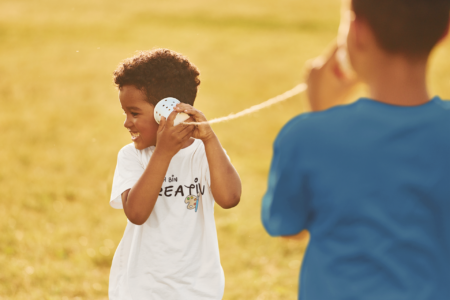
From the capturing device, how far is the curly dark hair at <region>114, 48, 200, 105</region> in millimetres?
1830

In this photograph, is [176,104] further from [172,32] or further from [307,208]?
[172,32]

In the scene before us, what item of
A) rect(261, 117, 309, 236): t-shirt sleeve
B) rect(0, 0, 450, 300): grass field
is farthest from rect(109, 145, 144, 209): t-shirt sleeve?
rect(261, 117, 309, 236): t-shirt sleeve

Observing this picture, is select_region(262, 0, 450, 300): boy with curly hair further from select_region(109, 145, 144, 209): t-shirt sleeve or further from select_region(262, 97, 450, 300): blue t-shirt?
select_region(109, 145, 144, 209): t-shirt sleeve

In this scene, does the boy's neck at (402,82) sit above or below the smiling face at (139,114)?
below

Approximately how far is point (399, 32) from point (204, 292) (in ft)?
3.93

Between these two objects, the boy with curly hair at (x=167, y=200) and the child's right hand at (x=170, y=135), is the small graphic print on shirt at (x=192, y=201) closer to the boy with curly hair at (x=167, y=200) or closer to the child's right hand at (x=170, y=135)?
the boy with curly hair at (x=167, y=200)

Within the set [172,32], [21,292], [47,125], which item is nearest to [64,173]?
[47,125]

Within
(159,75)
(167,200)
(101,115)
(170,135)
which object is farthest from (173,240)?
(101,115)

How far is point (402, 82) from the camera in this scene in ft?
3.95

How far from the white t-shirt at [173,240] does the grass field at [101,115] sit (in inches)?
19.5

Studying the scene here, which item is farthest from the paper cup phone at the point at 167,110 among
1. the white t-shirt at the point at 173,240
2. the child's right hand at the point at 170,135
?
the white t-shirt at the point at 173,240

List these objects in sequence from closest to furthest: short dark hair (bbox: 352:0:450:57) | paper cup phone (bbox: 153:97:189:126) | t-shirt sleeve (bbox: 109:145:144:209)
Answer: short dark hair (bbox: 352:0:450:57) → paper cup phone (bbox: 153:97:189:126) → t-shirt sleeve (bbox: 109:145:144:209)

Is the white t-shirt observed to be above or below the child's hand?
below

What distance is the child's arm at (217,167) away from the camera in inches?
67.3
